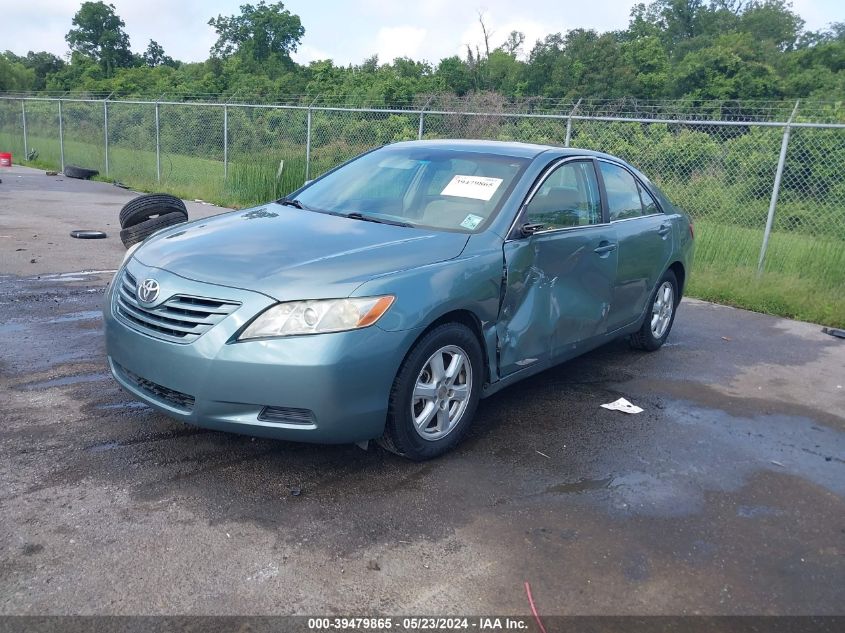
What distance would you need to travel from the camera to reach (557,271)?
15.5 ft

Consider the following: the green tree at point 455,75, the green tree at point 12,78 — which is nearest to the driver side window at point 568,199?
the green tree at point 455,75

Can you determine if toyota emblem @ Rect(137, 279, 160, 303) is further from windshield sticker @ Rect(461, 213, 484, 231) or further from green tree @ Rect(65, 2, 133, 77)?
green tree @ Rect(65, 2, 133, 77)

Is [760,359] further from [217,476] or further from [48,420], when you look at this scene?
[48,420]

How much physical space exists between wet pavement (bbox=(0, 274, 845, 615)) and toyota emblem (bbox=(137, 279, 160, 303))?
2.69 ft

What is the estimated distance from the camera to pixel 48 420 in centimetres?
427

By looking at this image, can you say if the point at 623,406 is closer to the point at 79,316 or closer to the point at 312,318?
the point at 312,318

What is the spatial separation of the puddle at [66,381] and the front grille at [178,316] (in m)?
1.30

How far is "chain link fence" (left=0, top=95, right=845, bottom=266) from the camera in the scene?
1078cm

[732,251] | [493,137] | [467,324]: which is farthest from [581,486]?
[493,137]

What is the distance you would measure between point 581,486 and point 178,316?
85.8 inches

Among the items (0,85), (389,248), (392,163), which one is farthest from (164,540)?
(0,85)

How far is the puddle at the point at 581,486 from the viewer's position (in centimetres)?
386

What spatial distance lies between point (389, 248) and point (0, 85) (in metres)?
56.4

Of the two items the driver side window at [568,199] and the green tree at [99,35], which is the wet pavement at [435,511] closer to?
the driver side window at [568,199]
